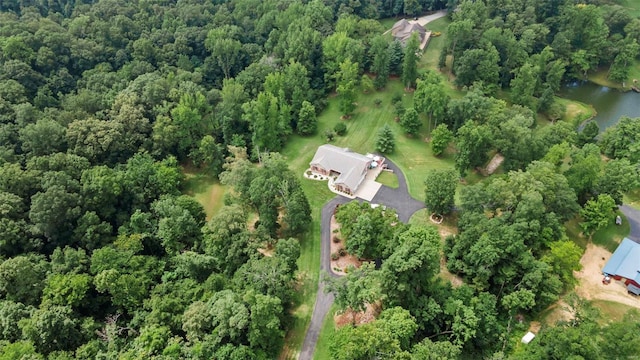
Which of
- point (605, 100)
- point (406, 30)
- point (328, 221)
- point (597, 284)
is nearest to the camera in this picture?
point (597, 284)

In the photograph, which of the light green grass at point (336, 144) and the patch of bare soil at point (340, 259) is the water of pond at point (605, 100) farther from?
the patch of bare soil at point (340, 259)

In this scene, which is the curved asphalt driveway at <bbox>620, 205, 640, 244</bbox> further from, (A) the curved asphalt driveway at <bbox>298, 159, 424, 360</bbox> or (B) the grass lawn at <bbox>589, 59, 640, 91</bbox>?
(B) the grass lawn at <bbox>589, 59, 640, 91</bbox>

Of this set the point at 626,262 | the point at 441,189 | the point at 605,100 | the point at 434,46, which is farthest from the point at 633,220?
the point at 434,46

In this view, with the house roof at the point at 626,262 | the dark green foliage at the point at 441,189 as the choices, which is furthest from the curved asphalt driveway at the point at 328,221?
the house roof at the point at 626,262

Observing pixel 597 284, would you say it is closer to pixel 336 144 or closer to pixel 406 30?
pixel 336 144

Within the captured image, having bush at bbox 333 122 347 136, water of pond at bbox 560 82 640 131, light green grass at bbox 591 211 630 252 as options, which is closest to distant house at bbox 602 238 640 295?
light green grass at bbox 591 211 630 252
